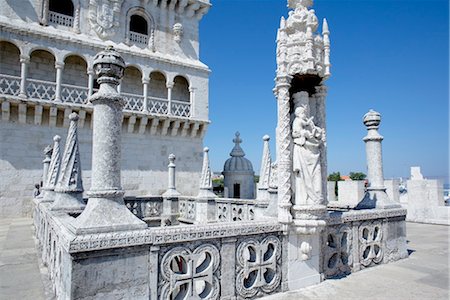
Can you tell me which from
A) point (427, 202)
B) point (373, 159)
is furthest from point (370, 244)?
point (427, 202)

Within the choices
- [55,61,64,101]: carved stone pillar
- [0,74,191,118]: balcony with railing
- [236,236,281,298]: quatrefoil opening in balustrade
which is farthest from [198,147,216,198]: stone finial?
[55,61,64,101]: carved stone pillar

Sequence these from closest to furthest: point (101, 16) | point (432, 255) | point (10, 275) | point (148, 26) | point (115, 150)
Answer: point (115, 150) < point (10, 275) < point (432, 255) < point (101, 16) < point (148, 26)

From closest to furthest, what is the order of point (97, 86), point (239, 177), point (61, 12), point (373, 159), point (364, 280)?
point (364, 280)
point (373, 159)
point (61, 12)
point (97, 86)
point (239, 177)

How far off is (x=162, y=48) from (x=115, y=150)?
17979 millimetres

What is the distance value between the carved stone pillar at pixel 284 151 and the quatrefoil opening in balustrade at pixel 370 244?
7.37 ft

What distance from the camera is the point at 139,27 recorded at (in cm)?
1992

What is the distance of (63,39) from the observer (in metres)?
16.0

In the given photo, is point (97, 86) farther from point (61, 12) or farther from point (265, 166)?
point (265, 166)

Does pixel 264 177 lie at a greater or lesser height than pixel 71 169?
lesser

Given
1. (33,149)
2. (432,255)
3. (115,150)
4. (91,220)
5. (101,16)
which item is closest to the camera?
(91,220)

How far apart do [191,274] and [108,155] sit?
191 cm

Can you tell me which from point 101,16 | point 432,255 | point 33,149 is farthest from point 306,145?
point 101,16

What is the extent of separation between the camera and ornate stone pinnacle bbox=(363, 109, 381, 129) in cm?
736

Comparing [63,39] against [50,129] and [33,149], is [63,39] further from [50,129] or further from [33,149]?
[33,149]
